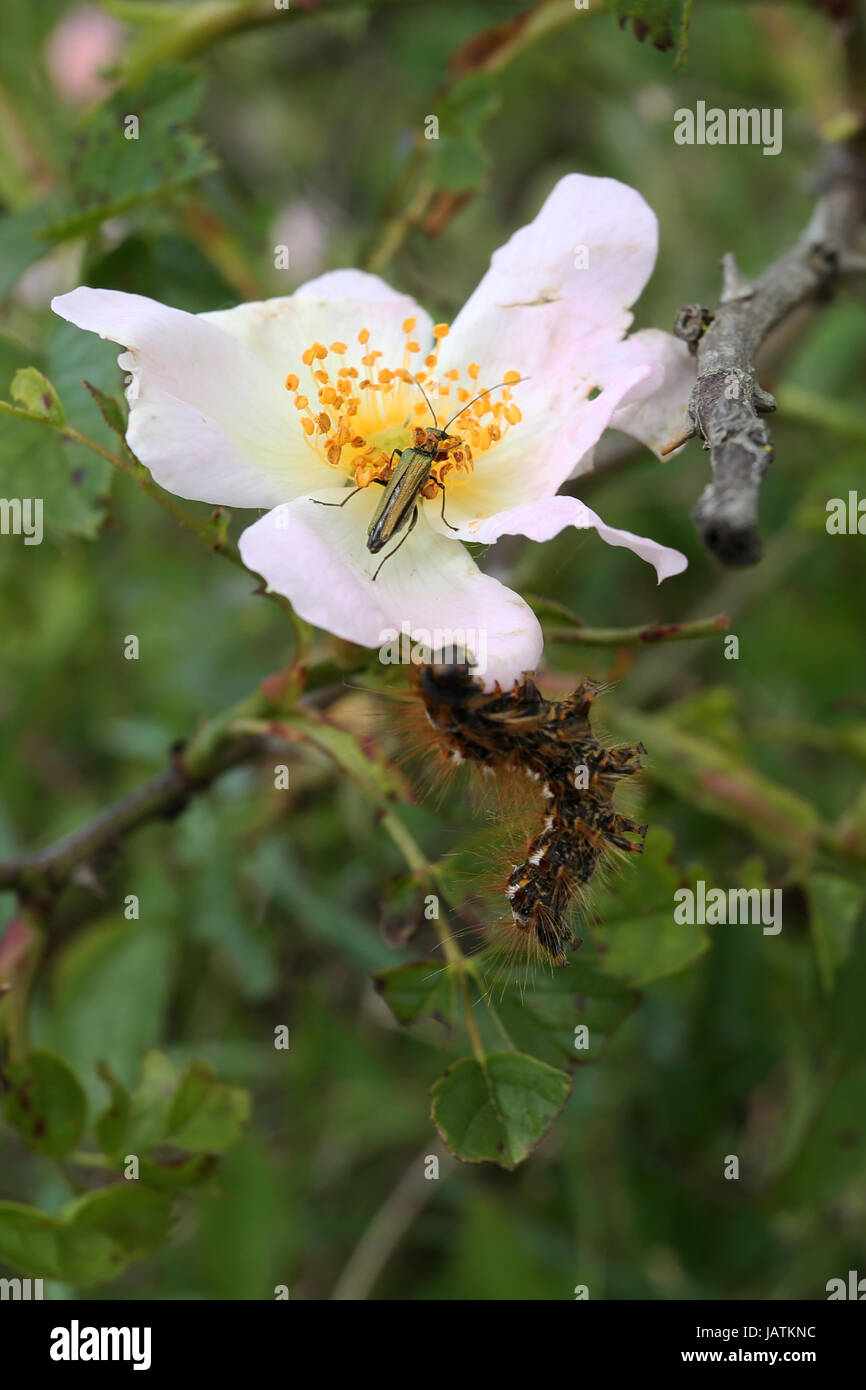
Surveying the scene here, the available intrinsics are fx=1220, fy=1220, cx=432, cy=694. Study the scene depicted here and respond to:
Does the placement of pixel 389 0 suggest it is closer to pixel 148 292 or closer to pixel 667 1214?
pixel 148 292

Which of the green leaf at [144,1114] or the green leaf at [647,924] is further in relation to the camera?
the green leaf at [144,1114]

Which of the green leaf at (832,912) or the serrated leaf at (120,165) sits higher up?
the serrated leaf at (120,165)

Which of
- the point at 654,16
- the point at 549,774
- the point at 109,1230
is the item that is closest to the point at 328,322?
the point at 654,16

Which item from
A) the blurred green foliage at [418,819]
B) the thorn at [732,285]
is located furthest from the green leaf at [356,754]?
the thorn at [732,285]

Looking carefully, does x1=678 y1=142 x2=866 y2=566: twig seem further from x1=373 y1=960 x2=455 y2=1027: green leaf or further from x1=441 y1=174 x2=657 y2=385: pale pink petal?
x1=373 y1=960 x2=455 y2=1027: green leaf

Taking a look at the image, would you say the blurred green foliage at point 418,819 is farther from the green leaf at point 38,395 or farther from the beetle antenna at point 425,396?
the green leaf at point 38,395

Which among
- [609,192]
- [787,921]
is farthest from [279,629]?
[609,192]

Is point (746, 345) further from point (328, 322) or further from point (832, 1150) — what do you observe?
point (832, 1150)

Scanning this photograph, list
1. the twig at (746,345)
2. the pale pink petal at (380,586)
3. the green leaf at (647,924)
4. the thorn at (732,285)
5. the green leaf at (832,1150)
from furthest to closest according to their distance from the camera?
the green leaf at (832,1150)
the green leaf at (647,924)
the thorn at (732,285)
the pale pink petal at (380,586)
the twig at (746,345)

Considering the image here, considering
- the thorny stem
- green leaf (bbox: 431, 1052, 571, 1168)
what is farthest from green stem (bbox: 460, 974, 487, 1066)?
the thorny stem
